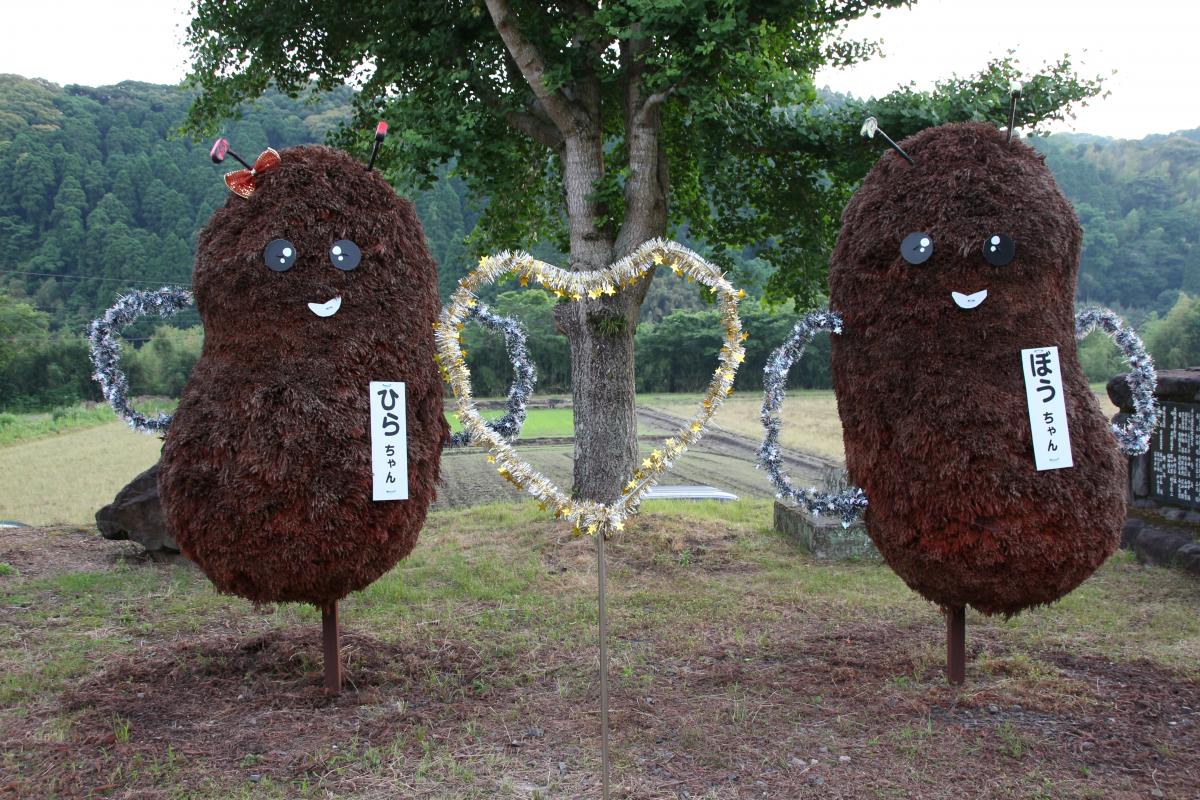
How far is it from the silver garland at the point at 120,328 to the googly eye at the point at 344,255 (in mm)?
957

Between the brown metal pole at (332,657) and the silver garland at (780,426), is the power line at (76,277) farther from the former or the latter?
the silver garland at (780,426)

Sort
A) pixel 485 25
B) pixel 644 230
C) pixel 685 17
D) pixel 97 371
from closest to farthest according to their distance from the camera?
pixel 97 371 < pixel 685 17 < pixel 644 230 < pixel 485 25

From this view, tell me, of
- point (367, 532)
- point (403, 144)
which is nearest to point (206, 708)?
point (367, 532)

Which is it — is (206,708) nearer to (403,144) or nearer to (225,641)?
(225,641)

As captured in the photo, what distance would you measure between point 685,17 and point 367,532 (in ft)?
15.3

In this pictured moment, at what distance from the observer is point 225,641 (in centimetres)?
532

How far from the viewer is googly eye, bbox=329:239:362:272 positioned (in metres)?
4.00

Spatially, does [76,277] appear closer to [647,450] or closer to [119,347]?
[647,450]

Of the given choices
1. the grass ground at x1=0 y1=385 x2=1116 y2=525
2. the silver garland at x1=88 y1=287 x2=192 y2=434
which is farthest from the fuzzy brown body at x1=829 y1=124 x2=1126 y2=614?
the grass ground at x1=0 y1=385 x2=1116 y2=525

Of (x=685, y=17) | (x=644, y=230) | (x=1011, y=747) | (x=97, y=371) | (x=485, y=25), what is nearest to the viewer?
(x=1011, y=747)

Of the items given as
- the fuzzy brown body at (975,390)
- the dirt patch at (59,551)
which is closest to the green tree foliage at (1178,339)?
the fuzzy brown body at (975,390)

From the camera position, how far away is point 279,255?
3951 mm

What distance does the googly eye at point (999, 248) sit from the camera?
12.8 ft

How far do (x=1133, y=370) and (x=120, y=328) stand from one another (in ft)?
16.9
